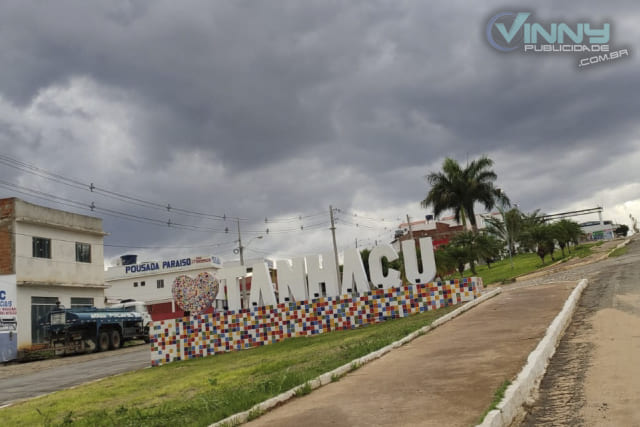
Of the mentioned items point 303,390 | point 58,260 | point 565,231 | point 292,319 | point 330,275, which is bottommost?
point 303,390

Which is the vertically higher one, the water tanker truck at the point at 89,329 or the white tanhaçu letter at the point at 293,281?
the white tanhaçu letter at the point at 293,281

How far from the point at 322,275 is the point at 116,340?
57.5 feet

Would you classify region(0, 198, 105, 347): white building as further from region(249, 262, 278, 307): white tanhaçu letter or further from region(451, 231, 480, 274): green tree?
region(451, 231, 480, 274): green tree

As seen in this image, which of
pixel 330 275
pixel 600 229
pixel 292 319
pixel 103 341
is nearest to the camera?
pixel 292 319

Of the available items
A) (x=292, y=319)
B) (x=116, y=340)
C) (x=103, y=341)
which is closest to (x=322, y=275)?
(x=292, y=319)

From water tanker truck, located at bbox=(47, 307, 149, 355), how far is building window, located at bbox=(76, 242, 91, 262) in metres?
7.22

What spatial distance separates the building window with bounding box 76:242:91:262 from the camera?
38531 millimetres

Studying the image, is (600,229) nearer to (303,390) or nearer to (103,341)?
(103,341)

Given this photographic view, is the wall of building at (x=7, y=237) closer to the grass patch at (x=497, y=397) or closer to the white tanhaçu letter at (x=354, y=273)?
the white tanhaçu letter at (x=354, y=273)

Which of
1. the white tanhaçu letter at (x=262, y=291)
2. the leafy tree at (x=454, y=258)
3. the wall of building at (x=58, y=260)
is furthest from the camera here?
the leafy tree at (x=454, y=258)

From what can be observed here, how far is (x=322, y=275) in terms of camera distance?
2103 cm

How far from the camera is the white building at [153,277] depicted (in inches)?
2410

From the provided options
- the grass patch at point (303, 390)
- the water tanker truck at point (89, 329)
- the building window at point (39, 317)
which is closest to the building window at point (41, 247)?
the building window at point (39, 317)

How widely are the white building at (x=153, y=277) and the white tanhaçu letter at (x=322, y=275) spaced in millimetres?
41676
